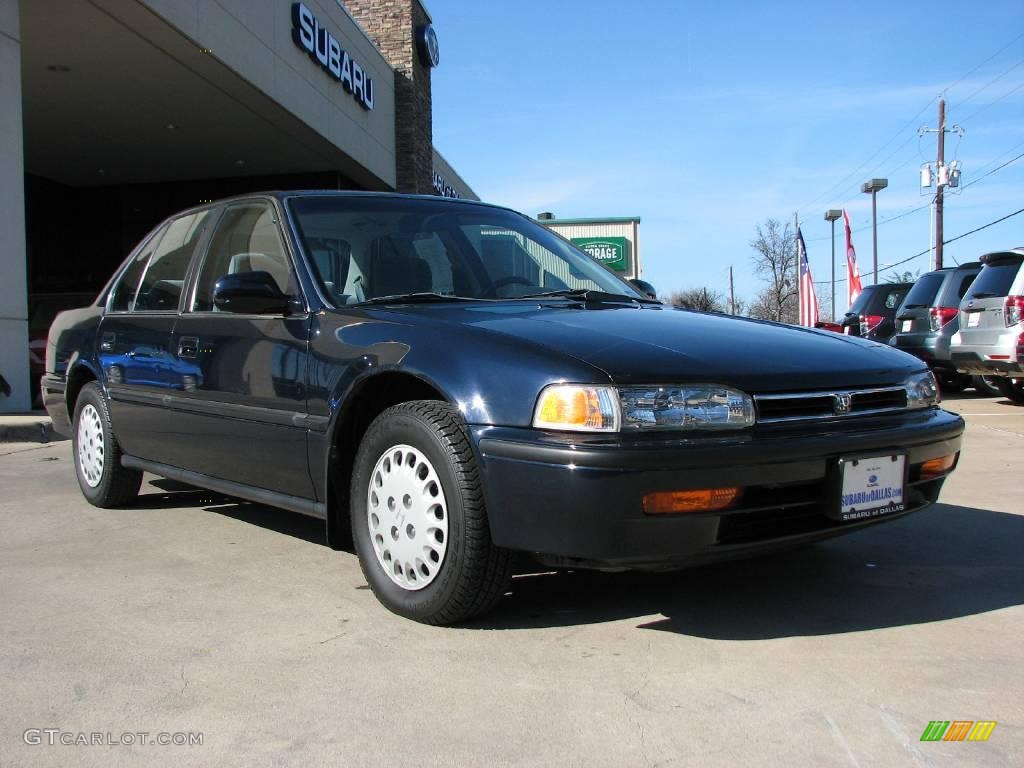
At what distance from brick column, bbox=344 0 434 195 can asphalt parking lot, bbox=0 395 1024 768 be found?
2016 cm

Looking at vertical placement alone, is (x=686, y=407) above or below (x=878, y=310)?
below

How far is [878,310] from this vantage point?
14250mm

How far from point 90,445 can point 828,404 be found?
3.85 meters

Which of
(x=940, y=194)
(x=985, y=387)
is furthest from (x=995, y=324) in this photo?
(x=940, y=194)

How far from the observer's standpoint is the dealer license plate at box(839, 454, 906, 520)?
277 centimetres

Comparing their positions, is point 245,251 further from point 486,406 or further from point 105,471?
point 486,406

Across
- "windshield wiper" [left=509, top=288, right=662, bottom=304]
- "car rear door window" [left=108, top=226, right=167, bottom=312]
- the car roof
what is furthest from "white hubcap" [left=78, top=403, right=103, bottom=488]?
"windshield wiper" [left=509, top=288, right=662, bottom=304]

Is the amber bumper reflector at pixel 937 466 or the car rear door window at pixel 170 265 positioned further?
the car rear door window at pixel 170 265

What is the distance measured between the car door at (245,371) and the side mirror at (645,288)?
1.72 metres

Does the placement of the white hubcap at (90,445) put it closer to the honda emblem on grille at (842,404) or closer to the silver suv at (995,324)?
the honda emblem on grille at (842,404)

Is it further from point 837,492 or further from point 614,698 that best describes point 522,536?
point 837,492

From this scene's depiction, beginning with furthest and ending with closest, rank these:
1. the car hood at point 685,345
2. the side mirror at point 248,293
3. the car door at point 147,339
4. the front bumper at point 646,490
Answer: the car door at point 147,339 < the side mirror at point 248,293 < the car hood at point 685,345 < the front bumper at point 646,490

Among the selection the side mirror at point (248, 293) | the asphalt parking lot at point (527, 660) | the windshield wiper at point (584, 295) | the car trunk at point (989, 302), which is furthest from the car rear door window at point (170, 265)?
the car trunk at point (989, 302)

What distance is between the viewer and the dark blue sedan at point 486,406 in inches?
101
